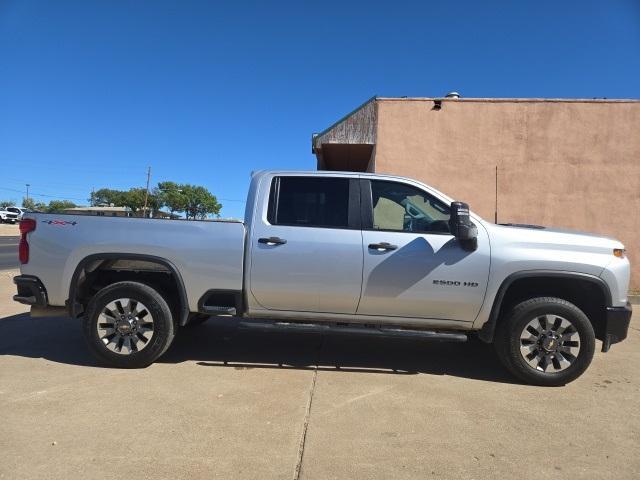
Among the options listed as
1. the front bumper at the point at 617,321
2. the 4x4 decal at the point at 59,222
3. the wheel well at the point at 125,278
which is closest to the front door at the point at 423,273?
the front bumper at the point at 617,321

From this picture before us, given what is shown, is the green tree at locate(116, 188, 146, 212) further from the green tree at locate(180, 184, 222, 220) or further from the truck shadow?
the truck shadow

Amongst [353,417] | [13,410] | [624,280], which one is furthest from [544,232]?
[13,410]

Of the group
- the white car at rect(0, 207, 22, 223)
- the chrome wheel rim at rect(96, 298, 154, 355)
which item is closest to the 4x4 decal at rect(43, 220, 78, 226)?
the chrome wheel rim at rect(96, 298, 154, 355)

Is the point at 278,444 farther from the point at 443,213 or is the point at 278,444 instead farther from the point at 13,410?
the point at 443,213

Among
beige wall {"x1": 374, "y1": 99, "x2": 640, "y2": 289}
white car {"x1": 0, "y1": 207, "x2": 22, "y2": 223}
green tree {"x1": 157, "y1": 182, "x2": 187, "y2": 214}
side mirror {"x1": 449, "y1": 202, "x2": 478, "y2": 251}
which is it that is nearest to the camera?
side mirror {"x1": 449, "y1": 202, "x2": 478, "y2": 251}

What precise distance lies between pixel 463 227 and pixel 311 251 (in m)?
1.40

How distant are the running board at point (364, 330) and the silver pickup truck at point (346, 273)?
19 millimetres

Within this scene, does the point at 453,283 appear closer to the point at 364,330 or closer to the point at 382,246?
the point at 382,246

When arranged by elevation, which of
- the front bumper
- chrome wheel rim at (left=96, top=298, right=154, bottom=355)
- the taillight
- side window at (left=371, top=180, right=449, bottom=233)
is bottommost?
chrome wheel rim at (left=96, top=298, right=154, bottom=355)

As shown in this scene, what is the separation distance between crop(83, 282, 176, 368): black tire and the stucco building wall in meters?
6.94

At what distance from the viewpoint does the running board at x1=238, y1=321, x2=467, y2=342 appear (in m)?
4.27

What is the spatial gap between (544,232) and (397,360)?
1999 millimetres

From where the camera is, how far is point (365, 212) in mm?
4445

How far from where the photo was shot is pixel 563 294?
4.54m
